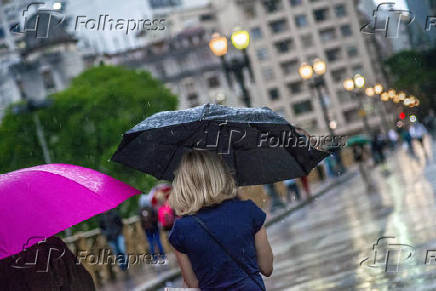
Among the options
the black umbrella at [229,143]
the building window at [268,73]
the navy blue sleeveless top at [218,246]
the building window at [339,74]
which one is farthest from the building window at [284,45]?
the navy blue sleeveless top at [218,246]

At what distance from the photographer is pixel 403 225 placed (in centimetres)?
1230

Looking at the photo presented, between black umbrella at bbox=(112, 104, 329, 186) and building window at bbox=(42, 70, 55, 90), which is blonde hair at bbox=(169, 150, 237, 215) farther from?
building window at bbox=(42, 70, 55, 90)

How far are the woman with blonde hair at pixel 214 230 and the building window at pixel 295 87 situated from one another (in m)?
84.2

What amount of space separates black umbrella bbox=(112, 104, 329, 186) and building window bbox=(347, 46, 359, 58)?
287 feet

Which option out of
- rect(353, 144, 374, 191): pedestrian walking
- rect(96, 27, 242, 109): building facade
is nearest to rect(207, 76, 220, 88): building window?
rect(96, 27, 242, 109): building facade

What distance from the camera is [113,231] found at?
1548 cm

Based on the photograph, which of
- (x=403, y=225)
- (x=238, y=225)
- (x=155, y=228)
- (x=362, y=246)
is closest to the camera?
(x=238, y=225)

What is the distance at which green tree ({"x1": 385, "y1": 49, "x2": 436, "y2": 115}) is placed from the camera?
272 ft

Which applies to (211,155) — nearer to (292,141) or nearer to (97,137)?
(292,141)

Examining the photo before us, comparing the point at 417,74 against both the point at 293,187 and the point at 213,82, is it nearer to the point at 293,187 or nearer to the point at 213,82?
the point at 213,82

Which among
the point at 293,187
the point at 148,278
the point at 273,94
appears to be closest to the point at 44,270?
the point at 148,278

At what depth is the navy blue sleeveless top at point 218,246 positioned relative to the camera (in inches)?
142

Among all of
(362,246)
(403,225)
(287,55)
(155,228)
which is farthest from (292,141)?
(287,55)

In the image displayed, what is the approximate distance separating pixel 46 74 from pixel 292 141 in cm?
6961
